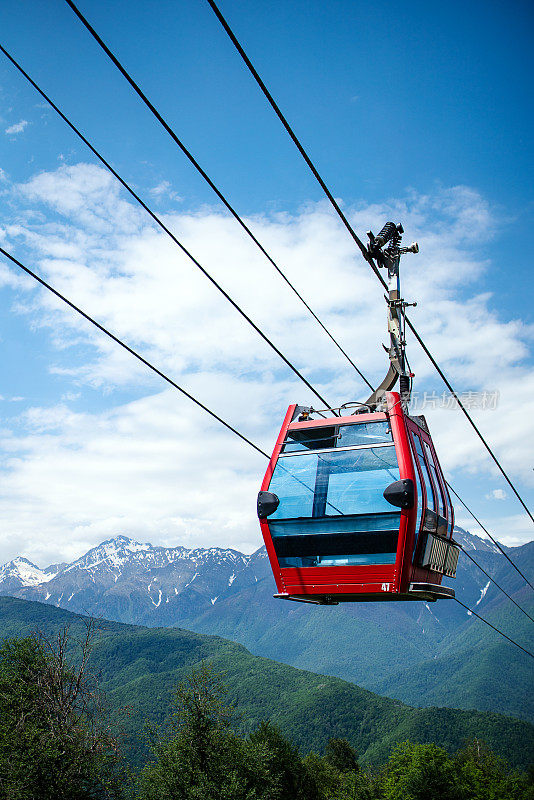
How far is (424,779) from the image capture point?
77750mm

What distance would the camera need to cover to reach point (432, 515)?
39.0 ft

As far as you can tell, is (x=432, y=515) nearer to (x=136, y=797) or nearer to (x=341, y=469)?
(x=341, y=469)

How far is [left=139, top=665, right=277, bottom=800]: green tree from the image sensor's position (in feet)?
157

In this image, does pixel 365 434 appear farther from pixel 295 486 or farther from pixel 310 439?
pixel 295 486

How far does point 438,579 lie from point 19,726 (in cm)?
3621

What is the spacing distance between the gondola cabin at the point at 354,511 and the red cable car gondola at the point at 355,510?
2 cm

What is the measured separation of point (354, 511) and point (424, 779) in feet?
273

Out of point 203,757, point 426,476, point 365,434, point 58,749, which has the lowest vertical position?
point 203,757

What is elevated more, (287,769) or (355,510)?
(355,510)

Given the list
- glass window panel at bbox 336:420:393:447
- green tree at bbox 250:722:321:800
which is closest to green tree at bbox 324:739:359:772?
green tree at bbox 250:722:321:800

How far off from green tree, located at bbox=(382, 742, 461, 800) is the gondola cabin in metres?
80.2

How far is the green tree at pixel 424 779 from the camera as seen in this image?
7669 centimetres

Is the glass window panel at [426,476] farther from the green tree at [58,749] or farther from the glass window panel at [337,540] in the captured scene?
the green tree at [58,749]

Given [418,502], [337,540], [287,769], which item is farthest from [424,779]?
[418,502]
